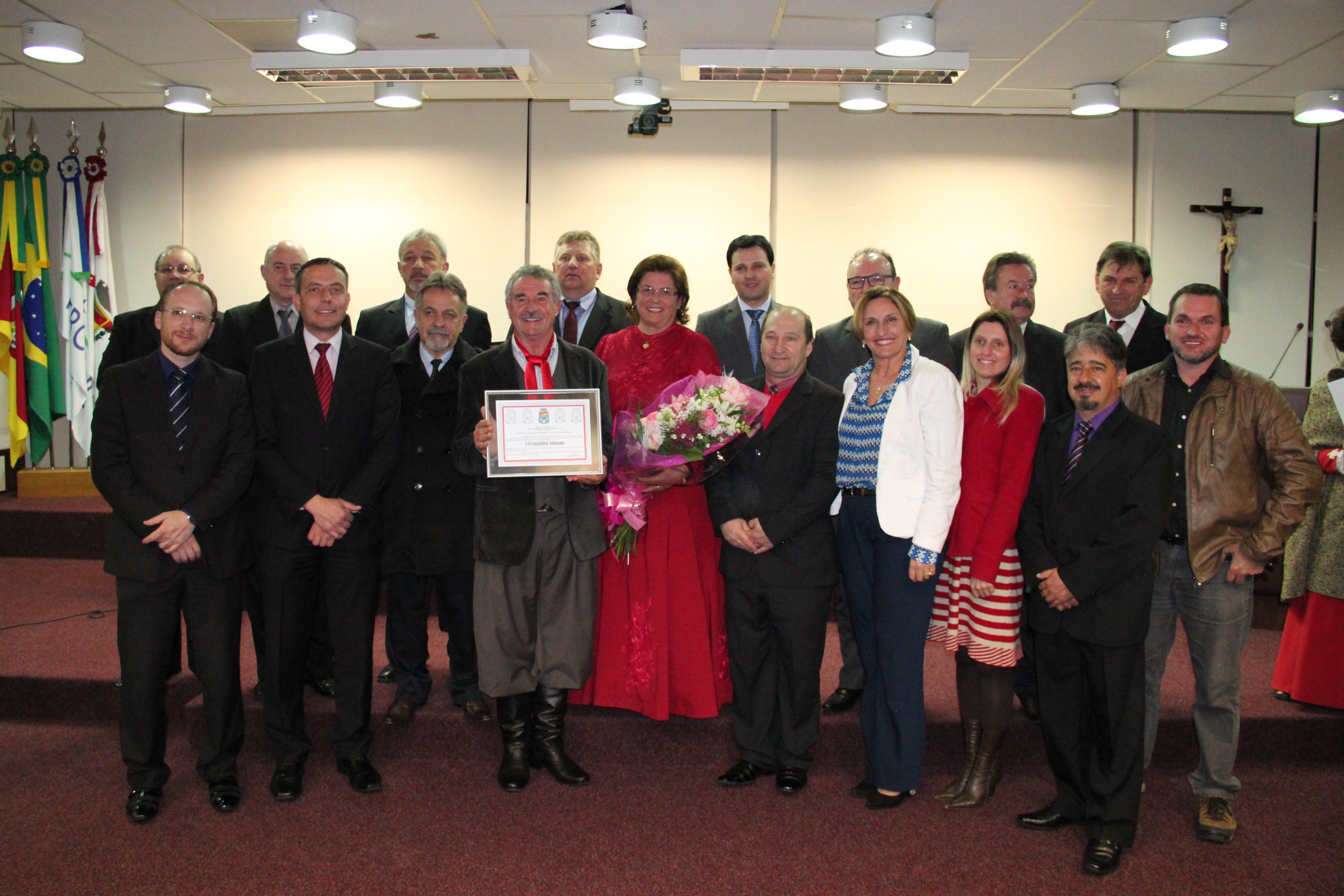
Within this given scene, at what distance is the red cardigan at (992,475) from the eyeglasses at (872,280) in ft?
3.48

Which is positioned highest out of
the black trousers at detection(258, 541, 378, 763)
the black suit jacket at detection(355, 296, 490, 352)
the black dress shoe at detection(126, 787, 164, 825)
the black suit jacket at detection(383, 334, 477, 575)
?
the black suit jacket at detection(355, 296, 490, 352)

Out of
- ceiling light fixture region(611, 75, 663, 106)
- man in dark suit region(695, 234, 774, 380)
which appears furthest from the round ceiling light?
man in dark suit region(695, 234, 774, 380)

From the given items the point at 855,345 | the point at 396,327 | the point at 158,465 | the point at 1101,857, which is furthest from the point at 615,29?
the point at 1101,857

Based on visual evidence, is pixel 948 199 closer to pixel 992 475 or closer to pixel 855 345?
pixel 855 345

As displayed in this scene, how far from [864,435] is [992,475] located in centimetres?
40

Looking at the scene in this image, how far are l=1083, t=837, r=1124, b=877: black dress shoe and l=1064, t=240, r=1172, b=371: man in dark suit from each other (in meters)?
1.96

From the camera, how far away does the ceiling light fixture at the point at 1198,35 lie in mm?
4711

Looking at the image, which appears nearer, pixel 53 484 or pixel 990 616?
pixel 990 616

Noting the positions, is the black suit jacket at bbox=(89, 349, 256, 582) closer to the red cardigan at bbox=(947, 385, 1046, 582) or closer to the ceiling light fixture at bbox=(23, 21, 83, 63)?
the red cardigan at bbox=(947, 385, 1046, 582)

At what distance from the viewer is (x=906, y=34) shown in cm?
481

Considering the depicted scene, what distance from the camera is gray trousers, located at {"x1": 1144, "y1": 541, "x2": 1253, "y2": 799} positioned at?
271 cm

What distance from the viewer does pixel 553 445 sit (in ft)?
9.11

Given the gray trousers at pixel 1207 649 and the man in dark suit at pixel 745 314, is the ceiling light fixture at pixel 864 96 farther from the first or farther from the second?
the gray trousers at pixel 1207 649

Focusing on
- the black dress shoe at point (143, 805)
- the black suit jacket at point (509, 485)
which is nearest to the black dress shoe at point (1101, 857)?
the black suit jacket at point (509, 485)
